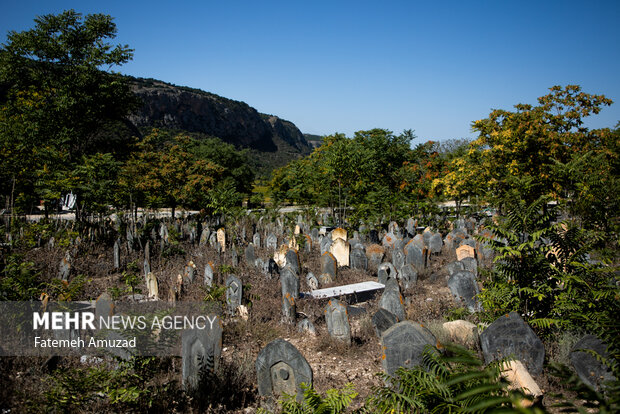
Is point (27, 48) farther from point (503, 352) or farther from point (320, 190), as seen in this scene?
point (503, 352)

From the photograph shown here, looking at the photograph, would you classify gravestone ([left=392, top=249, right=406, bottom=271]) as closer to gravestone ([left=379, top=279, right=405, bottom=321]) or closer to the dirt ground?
the dirt ground

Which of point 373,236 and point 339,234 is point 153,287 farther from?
point 373,236

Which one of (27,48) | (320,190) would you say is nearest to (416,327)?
(320,190)

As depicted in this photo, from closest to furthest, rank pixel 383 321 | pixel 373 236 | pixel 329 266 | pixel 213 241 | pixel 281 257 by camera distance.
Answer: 1. pixel 383 321
2. pixel 329 266
3. pixel 281 257
4. pixel 213 241
5. pixel 373 236

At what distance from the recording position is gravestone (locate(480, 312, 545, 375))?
14.6ft

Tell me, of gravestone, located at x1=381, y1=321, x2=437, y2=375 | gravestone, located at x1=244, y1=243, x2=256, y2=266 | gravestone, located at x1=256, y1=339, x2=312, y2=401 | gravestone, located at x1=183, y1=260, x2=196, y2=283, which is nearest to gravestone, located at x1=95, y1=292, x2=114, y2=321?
gravestone, located at x1=256, y1=339, x2=312, y2=401

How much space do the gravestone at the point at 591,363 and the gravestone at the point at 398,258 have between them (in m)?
5.64

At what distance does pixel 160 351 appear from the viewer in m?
4.36

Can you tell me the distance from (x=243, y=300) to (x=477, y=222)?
13785 mm

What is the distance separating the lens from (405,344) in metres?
4.22

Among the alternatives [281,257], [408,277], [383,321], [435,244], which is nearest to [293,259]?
[281,257]

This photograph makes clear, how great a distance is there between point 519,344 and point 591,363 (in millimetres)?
764

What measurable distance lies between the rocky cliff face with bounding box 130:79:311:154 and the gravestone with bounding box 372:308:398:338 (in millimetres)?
94500

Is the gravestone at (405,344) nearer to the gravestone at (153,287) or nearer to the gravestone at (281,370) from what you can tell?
the gravestone at (281,370)
